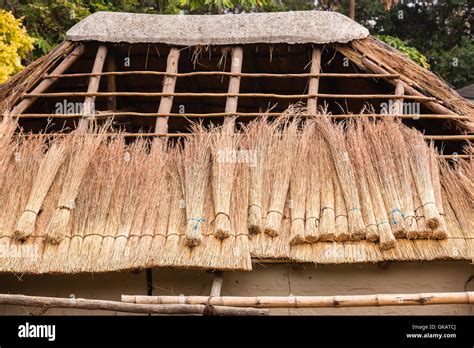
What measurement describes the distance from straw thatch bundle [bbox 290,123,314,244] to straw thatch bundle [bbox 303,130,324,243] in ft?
0.06

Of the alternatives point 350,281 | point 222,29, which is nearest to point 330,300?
point 350,281

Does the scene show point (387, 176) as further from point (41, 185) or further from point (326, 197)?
point (41, 185)

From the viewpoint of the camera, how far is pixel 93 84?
5.88 m

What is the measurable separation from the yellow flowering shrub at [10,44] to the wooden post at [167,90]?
2.78m

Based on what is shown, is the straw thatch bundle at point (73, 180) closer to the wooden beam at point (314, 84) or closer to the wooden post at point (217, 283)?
the wooden post at point (217, 283)

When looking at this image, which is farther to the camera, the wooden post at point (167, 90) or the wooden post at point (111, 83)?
the wooden post at point (111, 83)

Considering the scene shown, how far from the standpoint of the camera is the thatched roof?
5.83 metres

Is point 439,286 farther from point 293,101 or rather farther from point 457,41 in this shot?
point 457,41

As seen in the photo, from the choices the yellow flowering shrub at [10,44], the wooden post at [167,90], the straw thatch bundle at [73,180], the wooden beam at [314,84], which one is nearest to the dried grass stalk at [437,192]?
the wooden beam at [314,84]

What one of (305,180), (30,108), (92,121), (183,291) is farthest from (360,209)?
(30,108)

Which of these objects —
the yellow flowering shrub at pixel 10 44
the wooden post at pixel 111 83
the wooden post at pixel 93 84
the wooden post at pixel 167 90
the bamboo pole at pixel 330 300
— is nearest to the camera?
the bamboo pole at pixel 330 300

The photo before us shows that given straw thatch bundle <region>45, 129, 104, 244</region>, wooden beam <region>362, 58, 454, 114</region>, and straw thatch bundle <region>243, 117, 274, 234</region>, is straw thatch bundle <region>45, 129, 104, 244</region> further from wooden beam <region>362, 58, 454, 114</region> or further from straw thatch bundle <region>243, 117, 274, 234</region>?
wooden beam <region>362, 58, 454, 114</region>

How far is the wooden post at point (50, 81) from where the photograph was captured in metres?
5.72

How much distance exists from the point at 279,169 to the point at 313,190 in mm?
295
